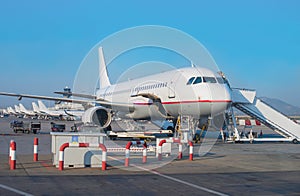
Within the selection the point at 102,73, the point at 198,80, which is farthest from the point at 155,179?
the point at 102,73

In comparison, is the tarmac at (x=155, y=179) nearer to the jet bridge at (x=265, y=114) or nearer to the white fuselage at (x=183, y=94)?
the white fuselage at (x=183, y=94)

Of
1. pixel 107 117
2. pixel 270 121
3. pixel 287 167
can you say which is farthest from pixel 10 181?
pixel 270 121

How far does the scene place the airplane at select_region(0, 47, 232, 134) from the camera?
21.3 meters

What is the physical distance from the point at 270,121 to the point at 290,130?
5.57 ft

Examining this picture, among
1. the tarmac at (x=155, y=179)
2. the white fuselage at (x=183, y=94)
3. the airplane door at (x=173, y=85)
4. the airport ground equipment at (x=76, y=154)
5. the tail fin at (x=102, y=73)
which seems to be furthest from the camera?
the tail fin at (x=102, y=73)

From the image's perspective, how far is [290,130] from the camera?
28.9 metres

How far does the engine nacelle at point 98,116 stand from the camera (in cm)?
2617

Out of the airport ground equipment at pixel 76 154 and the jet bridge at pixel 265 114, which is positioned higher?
the jet bridge at pixel 265 114

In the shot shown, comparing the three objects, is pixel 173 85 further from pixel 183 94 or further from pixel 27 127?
pixel 27 127

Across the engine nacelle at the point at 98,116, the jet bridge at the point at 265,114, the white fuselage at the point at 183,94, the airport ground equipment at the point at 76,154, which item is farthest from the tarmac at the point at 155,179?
the jet bridge at the point at 265,114

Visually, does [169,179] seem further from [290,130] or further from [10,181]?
[290,130]

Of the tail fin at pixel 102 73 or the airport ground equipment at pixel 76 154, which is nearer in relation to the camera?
the airport ground equipment at pixel 76 154

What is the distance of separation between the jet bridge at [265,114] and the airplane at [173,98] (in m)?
5.51

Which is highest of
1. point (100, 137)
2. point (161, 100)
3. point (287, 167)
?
point (161, 100)
